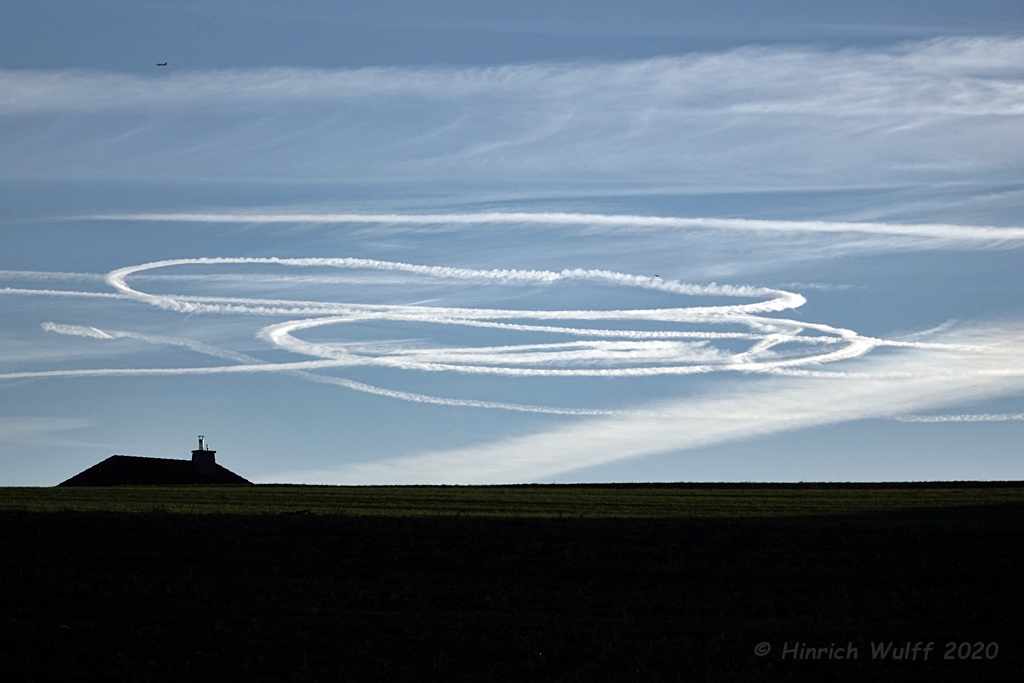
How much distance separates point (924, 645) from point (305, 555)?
18307 mm

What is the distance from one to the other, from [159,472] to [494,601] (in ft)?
242

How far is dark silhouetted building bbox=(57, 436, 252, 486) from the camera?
301 feet

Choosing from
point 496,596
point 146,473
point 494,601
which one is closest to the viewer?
point 494,601

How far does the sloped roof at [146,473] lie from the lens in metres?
91.8

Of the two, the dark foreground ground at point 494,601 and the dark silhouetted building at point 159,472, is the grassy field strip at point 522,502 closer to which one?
the dark foreground ground at point 494,601

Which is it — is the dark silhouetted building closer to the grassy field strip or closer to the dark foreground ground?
the grassy field strip

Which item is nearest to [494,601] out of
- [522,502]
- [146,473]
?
[522,502]

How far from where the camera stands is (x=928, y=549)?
36.9 m

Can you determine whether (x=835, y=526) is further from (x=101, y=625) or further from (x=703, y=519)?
(x=101, y=625)

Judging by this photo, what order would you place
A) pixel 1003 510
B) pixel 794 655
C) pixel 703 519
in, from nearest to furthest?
pixel 794 655 < pixel 703 519 < pixel 1003 510

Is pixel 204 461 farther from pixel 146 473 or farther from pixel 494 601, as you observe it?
pixel 494 601

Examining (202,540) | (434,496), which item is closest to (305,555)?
(202,540)

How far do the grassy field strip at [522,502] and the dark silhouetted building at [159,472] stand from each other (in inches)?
808

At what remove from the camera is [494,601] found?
85.7 ft
